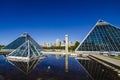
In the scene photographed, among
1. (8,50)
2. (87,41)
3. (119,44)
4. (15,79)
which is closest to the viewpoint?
(15,79)

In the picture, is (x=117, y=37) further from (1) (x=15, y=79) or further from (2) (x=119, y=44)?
(1) (x=15, y=79)

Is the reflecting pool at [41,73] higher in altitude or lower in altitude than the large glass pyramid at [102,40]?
lower

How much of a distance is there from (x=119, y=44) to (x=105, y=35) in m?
6.69

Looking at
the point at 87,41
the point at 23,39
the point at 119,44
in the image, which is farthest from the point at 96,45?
the point at 23,39

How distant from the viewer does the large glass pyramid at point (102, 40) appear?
55509mm

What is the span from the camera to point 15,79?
1883cm

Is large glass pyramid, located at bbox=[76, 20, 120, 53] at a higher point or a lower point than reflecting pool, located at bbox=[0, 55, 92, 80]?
higher

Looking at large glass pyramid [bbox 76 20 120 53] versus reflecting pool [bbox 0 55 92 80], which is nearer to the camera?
reflecting pool [bbox 0 55 92 80]

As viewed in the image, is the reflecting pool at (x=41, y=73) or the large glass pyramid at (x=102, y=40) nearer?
the reflecting pool at (x=41, y=73)

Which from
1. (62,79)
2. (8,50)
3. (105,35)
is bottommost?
(62,79)

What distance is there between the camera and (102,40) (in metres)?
58.1

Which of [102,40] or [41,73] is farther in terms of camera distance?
[102,40]

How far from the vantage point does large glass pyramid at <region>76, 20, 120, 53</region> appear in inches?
2185

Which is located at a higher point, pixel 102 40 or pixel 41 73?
pixel 102 40
